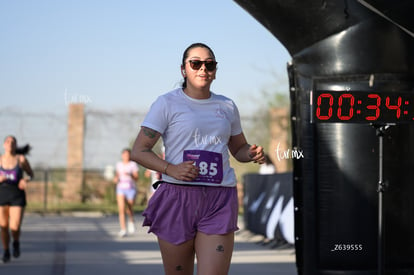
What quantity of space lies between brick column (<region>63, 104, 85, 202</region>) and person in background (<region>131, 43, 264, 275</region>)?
25.2 meters

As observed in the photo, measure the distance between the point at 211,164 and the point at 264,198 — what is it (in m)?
11.6

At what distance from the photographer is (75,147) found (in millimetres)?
31125

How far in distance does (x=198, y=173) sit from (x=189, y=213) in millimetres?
289

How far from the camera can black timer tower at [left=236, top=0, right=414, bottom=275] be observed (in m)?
9.15

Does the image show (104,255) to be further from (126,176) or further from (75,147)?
(75,147)

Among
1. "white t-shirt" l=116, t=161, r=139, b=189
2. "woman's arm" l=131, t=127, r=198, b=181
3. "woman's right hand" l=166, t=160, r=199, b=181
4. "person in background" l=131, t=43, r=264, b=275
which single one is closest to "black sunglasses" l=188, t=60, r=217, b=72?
"person in background" l=131, t=43, r=264, b=275

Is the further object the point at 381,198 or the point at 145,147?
the point at 381,198

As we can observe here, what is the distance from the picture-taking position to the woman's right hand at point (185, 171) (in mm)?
5702

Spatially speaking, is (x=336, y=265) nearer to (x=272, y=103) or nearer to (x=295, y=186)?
(x=295, y=186)

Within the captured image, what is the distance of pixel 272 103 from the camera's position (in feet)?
128

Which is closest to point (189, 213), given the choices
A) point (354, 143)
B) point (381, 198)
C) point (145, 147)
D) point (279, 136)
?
point (145, 147)

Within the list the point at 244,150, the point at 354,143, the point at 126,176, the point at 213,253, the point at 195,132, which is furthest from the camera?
the point at 126,176

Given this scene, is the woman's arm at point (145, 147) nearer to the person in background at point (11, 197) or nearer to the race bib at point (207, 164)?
the race bib at point (207, 164)

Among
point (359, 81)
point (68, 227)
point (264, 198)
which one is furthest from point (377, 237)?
point (68, 227)
